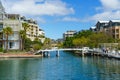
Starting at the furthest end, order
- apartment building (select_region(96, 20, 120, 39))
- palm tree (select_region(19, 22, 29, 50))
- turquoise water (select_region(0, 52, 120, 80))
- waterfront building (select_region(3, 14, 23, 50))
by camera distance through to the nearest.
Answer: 1. apartment building (select_region(96, 20, 120, 39))
2. waterfront building (select_region(3, 14, 23, 50))
3. palm tree (select_region(19, 22, 29, 50))
4. turquoise water (select_region(0, 52, 120, 80))

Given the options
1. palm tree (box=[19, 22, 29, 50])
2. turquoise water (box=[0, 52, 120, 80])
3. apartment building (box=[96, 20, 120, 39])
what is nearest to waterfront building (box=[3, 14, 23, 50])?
palm tree (box=[19, 22, 29, 50])

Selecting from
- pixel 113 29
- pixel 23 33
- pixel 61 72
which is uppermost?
pixel 113 29

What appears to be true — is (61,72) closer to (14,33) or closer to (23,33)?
(23,33)

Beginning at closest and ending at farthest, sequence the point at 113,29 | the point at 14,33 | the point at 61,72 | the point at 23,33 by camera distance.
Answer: the point at 61,72 < the point at 23,33 < the point at 14,33 < the point at 113,29

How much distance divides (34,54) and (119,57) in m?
33.7

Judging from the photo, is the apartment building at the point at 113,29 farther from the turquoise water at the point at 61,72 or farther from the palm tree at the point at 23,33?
the turquoise water at the point at 61,72

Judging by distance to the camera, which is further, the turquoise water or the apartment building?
the apartment building

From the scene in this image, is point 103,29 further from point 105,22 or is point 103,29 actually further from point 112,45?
point 112,45

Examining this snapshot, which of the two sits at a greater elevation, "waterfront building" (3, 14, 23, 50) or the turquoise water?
"waterfront building" (3, 14, 23, 50)

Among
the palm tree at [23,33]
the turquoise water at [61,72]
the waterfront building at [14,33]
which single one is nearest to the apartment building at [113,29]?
the palm tree at [23,33]

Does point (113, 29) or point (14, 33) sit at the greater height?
point (113, 29)

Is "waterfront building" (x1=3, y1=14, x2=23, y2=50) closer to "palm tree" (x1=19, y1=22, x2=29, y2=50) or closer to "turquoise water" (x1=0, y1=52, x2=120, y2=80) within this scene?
"palm tree" (x1=19, y1=22, x2=29, y2=50)

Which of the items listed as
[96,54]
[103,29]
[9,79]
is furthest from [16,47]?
[9,79]

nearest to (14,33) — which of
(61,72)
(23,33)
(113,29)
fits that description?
(23,33)
